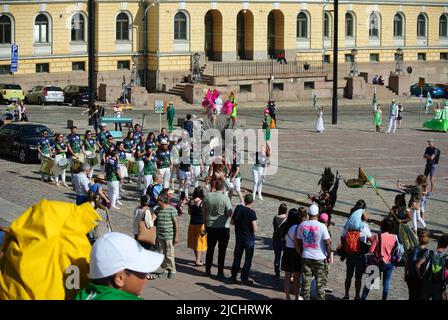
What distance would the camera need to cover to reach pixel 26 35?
Result: 53062 mm

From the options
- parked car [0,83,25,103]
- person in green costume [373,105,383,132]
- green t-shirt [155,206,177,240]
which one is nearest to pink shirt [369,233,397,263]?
green t-shirt [155,206,177,240]

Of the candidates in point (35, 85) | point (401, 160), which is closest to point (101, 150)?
point (401, 160)

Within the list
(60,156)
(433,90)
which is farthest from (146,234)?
(433,90)

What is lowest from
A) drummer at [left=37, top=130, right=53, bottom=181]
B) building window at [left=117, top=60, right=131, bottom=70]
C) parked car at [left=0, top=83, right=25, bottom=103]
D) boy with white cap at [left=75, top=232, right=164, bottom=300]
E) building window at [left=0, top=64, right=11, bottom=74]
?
drummer at [left=37, top=130, right=53, bottom=181]

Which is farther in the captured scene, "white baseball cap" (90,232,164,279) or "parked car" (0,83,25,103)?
"parked car" (0,83,25,103)

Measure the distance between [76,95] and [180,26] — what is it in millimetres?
9120

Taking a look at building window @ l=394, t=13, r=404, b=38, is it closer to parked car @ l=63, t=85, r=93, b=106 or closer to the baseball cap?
parked car @ l=63, t=85, r=93, b=106

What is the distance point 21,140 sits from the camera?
29.9 metres

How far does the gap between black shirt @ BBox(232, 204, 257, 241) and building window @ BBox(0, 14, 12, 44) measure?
131 feet

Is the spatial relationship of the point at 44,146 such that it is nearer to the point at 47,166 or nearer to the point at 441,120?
the point at 47,166

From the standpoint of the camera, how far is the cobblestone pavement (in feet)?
49.2

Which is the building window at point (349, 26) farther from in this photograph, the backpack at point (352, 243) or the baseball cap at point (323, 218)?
the backpack at point (352, 243)

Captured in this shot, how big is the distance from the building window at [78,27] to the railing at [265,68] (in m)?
7.75

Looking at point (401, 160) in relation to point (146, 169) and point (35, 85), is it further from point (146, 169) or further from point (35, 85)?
point (35, 85)
